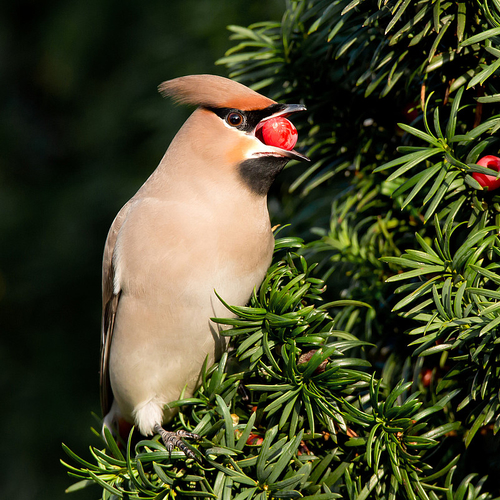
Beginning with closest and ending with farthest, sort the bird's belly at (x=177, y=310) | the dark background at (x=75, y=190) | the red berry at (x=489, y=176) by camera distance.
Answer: the red berry at (x=489, y=176) < the bird's belly at (x=177, y=310) < the dark background at (x=75, y=190)

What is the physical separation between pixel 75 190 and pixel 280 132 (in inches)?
110

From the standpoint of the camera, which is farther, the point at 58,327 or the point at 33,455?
the point at 58,327

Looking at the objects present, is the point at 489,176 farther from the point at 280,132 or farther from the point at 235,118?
the point at 235,118

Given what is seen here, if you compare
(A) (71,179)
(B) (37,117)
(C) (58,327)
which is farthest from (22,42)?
(C) (58,327)

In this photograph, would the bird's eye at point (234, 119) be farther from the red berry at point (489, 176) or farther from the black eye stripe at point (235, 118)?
the red berry at point (489, 176)

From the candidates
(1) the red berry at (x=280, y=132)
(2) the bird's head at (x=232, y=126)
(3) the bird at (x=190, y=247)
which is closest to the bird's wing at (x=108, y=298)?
(3) the bird at (x=190, y=247)

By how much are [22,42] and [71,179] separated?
1.28m

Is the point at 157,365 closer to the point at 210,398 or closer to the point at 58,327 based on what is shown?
the point at 210,398

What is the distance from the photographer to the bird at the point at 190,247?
1.78 meters

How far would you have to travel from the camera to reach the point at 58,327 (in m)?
4.22

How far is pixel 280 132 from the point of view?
70.9 inches

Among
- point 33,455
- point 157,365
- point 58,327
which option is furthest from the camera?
point 58,327

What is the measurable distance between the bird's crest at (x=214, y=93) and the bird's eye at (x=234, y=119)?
0.02 meters

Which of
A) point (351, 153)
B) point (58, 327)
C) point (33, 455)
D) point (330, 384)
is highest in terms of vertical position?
point (351, 153)
